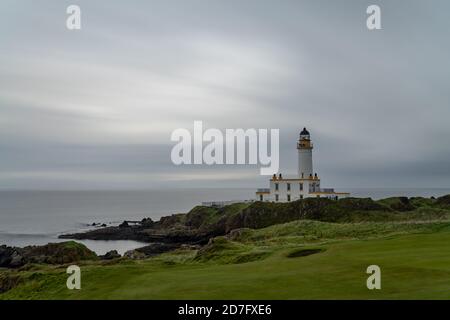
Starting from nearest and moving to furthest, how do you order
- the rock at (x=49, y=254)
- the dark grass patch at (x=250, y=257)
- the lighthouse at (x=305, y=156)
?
the dark grass patch at (x=250, y=257)
the rock at (x=49, y=254)
the lighthouse at (x=305, y=156)

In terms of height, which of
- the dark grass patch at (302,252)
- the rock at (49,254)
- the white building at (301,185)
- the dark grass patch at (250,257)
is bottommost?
the rock at (49,254)

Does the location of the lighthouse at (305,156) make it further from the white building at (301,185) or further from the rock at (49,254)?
the rock at (49,254)

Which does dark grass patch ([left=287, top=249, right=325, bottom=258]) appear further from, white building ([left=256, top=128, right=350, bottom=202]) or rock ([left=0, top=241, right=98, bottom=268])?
white building ([left=256, top=128, right=350, bottom=202])

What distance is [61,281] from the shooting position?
1085 inches

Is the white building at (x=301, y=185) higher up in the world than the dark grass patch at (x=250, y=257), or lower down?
higher up

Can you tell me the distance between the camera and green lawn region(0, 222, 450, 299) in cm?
1817

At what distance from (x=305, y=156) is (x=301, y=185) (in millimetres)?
6114

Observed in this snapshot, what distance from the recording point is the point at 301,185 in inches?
3553

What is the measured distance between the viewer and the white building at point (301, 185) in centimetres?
9006

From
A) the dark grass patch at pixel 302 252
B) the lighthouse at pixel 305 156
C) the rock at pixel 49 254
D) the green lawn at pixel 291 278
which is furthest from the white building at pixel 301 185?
the dark grass patch at pixel 302 252

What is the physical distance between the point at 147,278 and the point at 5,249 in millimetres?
47733

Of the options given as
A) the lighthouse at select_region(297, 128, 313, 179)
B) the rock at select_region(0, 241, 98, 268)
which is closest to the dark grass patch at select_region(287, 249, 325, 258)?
the rock at select_region(0, 241, 98, 268)

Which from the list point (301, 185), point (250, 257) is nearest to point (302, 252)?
point (250, 257)
